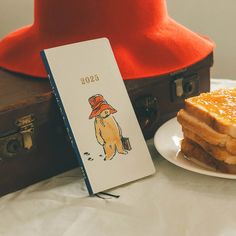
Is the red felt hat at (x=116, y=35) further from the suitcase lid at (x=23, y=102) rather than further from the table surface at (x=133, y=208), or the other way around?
the table surface at (x=133, y=208)

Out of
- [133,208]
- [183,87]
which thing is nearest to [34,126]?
[133,208]

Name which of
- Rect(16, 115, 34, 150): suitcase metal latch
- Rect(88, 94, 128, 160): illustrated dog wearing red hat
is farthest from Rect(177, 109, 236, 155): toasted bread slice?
Rect(16, 115, 34, 150): suitcase metal latch

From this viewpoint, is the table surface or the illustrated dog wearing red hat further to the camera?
the illustrated dog wearing red hat

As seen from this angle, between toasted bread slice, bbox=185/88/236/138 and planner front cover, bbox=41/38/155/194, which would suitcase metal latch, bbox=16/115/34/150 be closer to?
planner front cover, bbox=41/38/155/194

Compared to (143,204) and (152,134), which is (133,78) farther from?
(143,204)

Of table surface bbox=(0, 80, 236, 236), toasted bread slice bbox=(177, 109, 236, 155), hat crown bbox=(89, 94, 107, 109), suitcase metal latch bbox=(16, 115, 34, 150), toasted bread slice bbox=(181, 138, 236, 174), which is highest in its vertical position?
hat crown bbox=(89, 94, 107, 109)

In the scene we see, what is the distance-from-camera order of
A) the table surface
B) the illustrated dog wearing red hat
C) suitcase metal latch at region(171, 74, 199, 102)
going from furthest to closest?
suitcase metal latch at region(171, 74, 199, 102) < the illustrated dog wearing red hat < the table surface

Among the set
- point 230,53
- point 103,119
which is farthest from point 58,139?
point 230,53
